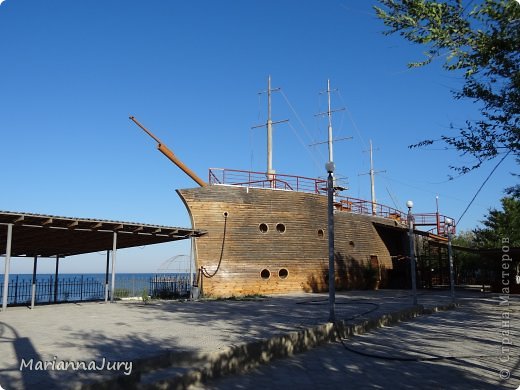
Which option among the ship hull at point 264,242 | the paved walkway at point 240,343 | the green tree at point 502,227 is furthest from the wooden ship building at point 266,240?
the green tree at point 502,227

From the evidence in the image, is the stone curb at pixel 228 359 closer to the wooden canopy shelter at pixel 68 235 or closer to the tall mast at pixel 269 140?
the wooden canopy shelter at pixel 68 235

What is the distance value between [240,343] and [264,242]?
14.0 m

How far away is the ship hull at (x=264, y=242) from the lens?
2034cm

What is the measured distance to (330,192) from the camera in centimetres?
1106

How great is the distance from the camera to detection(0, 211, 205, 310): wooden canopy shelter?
14.3m

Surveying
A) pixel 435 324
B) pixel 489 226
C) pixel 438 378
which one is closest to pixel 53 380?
pixel 438 378

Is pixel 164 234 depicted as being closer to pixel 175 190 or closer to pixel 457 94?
pixel 175 190

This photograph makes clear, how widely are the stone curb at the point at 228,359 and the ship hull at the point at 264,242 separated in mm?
10951

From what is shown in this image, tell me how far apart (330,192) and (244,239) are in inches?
414

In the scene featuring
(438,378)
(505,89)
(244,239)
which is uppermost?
(505,89)

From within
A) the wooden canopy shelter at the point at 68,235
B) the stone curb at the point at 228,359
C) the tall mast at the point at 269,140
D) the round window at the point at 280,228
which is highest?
the tall mast at the point at 269,140

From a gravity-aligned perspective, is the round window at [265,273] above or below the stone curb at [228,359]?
above

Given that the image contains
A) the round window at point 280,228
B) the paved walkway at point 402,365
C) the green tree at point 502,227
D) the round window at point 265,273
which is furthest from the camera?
the green tree at point 502,227

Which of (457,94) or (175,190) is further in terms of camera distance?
(175,190)
